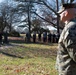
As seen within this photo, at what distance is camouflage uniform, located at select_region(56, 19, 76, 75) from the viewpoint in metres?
3.17

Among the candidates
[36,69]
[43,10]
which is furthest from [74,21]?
[43,10]

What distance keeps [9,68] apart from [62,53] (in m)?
7.55

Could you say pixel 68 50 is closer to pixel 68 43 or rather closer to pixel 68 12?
pixel 68 43

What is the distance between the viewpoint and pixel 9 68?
35.3 ft

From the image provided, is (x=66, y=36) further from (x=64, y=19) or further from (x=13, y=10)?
(x=13, y=10)

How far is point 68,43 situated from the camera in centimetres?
318

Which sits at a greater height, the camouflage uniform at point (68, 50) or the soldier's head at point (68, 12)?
the soldier's head at point (68, 12)

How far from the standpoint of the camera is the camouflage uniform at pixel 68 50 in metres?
3.17

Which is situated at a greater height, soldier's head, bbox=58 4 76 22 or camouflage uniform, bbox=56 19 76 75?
soldier's head, bbox=58 4 76 22

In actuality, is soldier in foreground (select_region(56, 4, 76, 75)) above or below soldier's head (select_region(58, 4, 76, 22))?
below

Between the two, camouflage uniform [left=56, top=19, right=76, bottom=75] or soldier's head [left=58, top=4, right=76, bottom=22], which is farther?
soldier's head [left=58, top=4, right=76, bottom=22]

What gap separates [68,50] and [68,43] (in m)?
0.10

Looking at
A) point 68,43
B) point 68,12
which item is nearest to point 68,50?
point 68,43

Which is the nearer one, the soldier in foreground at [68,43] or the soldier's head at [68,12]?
the soldier in foreground at [68,43]
